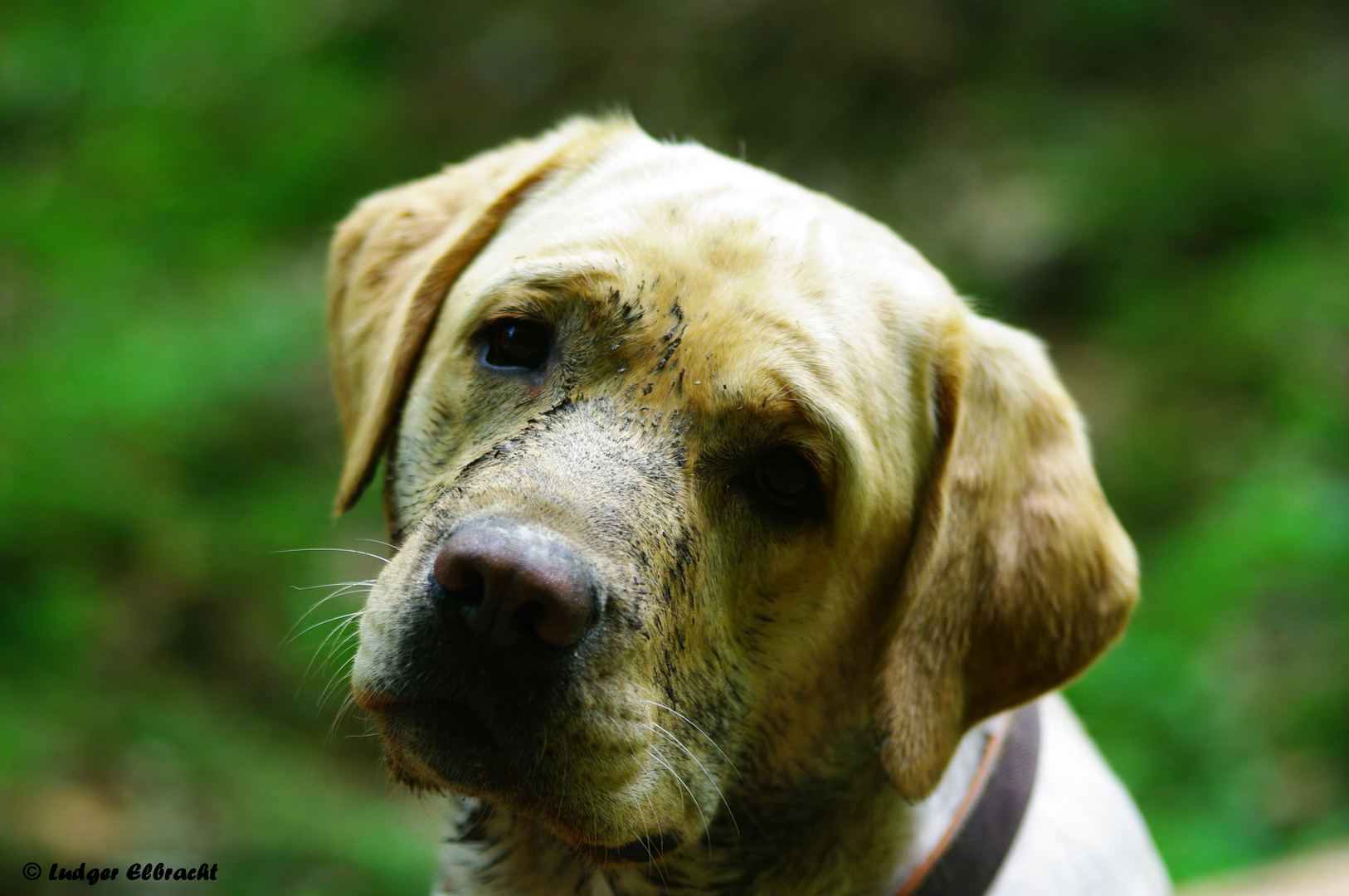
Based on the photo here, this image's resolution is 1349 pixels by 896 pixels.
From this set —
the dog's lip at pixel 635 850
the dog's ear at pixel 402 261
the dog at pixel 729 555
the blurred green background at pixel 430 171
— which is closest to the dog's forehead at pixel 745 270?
the dog at pixel 729 555

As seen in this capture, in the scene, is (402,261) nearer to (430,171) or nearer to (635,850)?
(635,850)

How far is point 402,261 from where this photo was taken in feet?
10.9

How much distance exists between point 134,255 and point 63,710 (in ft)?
10.7

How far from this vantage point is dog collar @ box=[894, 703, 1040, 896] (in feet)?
9.06

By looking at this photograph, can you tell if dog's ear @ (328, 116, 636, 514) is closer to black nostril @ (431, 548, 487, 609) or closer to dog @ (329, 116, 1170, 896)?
dog @ (329, 116, 1170, 896)

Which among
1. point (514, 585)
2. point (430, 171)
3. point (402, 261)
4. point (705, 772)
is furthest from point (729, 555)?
point (430, 171)

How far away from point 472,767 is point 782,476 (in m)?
0.90

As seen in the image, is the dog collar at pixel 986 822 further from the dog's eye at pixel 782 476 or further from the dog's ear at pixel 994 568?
the dog's eye at pixel 782 476

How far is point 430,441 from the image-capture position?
279cm

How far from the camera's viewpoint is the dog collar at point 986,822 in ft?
9.06

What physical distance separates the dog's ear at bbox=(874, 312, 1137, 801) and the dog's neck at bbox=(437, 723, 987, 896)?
232 mm

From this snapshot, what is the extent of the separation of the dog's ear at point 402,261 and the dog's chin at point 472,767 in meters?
0.85

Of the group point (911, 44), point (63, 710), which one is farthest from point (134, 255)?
point (911, 44)

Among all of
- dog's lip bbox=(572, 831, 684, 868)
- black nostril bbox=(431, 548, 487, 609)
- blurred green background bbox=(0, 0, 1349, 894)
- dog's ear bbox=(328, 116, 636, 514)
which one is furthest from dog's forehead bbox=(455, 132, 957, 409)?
dog's lip bbox=(572, 831, 684, 868)
